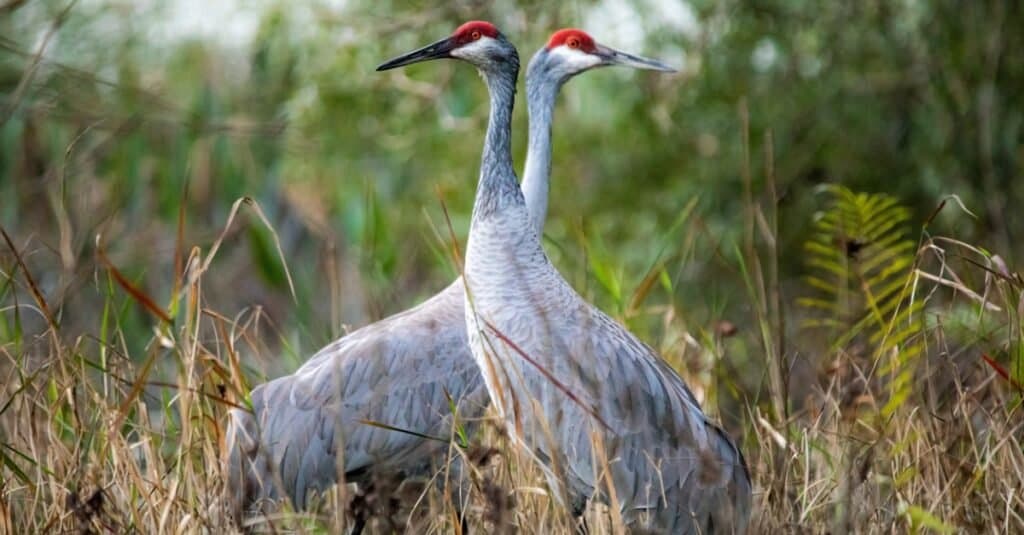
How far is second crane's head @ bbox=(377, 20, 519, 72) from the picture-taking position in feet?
14.8

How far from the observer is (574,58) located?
5.18 m

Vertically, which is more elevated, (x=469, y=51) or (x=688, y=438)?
(x=469, y=51)

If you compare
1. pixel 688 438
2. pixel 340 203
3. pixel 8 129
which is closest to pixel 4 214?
pixel 8 129

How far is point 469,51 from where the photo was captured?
14.9 feet

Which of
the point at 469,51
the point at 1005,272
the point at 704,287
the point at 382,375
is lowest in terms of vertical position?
the point at 704,287

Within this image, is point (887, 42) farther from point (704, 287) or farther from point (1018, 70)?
point (704, 287)

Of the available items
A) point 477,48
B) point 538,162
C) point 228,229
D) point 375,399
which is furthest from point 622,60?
point 228,229

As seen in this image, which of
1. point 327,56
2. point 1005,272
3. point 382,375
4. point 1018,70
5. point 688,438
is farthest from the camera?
point 327,56

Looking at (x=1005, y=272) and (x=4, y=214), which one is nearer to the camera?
(x=1005, y=272)

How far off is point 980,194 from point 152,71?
4186 mm

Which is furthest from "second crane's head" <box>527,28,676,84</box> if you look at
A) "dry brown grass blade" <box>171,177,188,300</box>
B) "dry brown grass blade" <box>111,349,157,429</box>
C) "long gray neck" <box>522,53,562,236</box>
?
"dry brown grass blade" <box>111,349,157,429</box>

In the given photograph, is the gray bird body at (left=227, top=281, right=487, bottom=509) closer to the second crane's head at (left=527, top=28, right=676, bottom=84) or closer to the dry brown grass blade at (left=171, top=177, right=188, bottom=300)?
the second crane's head at (left=527, top=28, right=676, bottom=84)

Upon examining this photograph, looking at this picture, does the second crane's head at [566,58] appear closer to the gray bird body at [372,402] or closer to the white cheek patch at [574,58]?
the white cheek patch at [574,58]

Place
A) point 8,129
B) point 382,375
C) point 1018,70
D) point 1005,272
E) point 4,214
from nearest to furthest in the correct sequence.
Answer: point 1005,272 < point 382,375 < point 8,129 < point 4,214 < point 1018,70
